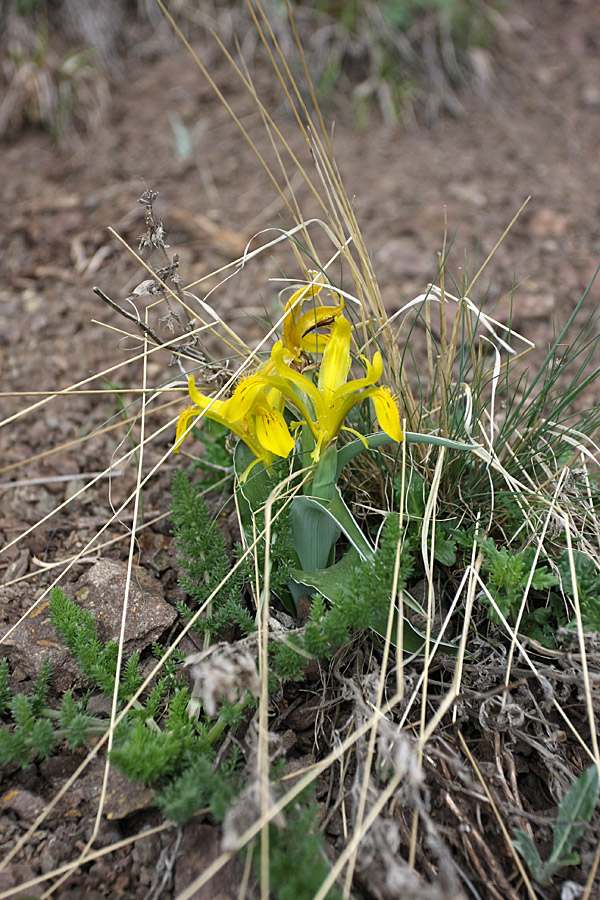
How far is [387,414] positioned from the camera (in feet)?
3.53

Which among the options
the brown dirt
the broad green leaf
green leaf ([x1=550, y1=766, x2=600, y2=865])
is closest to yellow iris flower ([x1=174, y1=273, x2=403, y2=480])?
the broad green leaf

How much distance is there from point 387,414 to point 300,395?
0.77 feet

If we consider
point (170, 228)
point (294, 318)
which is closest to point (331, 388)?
point (294, 318)

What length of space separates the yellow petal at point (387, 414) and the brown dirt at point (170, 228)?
68cm

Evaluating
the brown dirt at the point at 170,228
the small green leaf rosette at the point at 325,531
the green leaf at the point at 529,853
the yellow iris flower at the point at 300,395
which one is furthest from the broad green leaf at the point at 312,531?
the green leaf at the point at 529,853

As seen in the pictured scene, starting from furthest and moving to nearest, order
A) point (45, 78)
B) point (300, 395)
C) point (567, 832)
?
1. point (45, 78)
2. point (300, 395)
3. point (567, 832)

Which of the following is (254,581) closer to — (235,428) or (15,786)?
(235,428)

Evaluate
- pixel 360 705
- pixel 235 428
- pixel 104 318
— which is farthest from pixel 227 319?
pixel 360 705

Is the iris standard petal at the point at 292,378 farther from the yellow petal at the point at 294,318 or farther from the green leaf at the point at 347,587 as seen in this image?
the green leaf at the point at 347,587

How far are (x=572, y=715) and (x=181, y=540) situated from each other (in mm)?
813

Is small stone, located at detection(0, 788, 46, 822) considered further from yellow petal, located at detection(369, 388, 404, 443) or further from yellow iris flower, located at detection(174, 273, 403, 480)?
yellow petal, located at detection(369, 388, 404, 443)

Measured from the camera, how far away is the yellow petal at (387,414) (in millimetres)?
1065

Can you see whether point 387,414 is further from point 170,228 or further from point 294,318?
point 170,228

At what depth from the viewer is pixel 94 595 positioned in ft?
4.63
